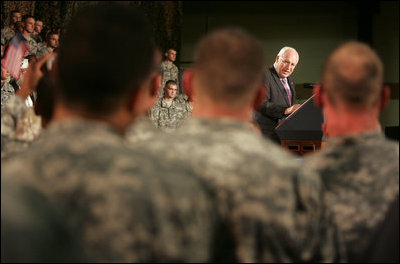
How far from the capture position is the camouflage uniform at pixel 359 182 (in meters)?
1.19

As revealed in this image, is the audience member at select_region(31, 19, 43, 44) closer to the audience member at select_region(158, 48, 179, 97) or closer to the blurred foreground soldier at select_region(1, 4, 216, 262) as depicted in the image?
the audience member at select_region(158, 48, 179, 97)

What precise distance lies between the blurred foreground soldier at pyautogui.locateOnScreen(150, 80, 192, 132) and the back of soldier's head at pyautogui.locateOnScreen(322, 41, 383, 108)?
6144mm

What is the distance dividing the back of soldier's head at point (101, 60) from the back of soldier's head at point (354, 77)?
19.2 inches

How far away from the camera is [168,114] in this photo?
7523mm

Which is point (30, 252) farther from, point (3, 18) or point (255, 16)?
point (255, 16)

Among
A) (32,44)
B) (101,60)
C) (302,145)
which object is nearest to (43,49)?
(32,44)

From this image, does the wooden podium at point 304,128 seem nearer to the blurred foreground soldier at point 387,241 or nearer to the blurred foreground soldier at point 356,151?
the blurred foreground soldier at point 356,151

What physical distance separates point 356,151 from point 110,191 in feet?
1.99

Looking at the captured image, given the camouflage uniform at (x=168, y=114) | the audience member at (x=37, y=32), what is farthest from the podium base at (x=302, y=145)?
the audience member at (x=37, y=32)

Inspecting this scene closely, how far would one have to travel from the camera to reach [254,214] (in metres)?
1.01

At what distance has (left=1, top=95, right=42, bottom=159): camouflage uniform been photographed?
1.27 metres

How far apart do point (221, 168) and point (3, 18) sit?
7.95m

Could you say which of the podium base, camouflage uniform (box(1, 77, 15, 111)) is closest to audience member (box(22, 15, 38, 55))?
camouflage uniform (box(1, 77, 15, 111))

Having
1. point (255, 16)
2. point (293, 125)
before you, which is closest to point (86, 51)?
point (293, 125)
